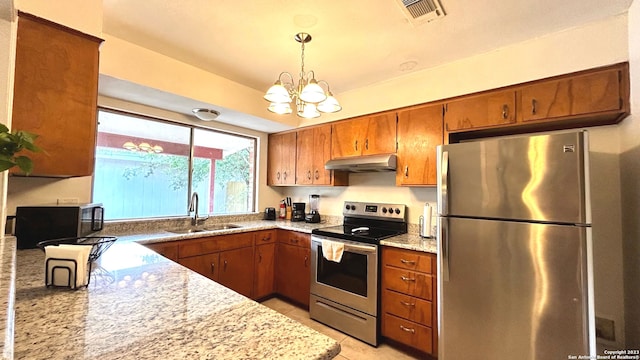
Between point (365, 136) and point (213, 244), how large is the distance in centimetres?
191

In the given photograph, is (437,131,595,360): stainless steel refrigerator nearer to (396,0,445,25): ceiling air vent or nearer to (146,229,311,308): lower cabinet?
(396,0,445,25): ceiling air vent

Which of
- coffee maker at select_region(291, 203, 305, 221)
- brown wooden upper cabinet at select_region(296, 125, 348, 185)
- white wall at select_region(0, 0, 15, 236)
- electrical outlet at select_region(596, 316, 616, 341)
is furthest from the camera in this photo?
coffee maker at select_region(291, 203, 305, 221)

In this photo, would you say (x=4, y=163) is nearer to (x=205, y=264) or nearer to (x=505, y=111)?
(x=205, y=264)

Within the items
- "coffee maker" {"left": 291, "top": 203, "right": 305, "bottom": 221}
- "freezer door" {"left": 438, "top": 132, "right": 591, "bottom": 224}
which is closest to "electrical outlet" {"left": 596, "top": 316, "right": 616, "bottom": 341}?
"freezer door" {"left": 438, "top": 132, "right": 591, "bottom": 224}

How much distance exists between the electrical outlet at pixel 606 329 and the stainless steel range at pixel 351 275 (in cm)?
149

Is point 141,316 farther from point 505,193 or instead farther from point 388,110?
point 388,110

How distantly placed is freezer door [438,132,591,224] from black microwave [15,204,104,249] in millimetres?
2452

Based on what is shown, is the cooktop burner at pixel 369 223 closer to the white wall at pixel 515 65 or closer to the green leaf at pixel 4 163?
the white wall at pixel 515 65

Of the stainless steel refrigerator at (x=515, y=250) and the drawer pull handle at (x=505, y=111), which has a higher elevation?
the drawer pull handle at (x=505, y=111)

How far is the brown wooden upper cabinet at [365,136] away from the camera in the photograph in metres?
2.66

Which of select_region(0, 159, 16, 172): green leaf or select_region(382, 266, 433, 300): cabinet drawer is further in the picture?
select_region(382, 266, 433, 300): cabinet drawer

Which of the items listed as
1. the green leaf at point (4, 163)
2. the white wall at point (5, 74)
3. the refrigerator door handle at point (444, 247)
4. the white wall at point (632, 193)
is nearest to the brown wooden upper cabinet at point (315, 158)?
the refrigerator door handle at point (444, 247)

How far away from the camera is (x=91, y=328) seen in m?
0.74

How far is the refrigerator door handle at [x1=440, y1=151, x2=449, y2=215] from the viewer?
6.03ft
